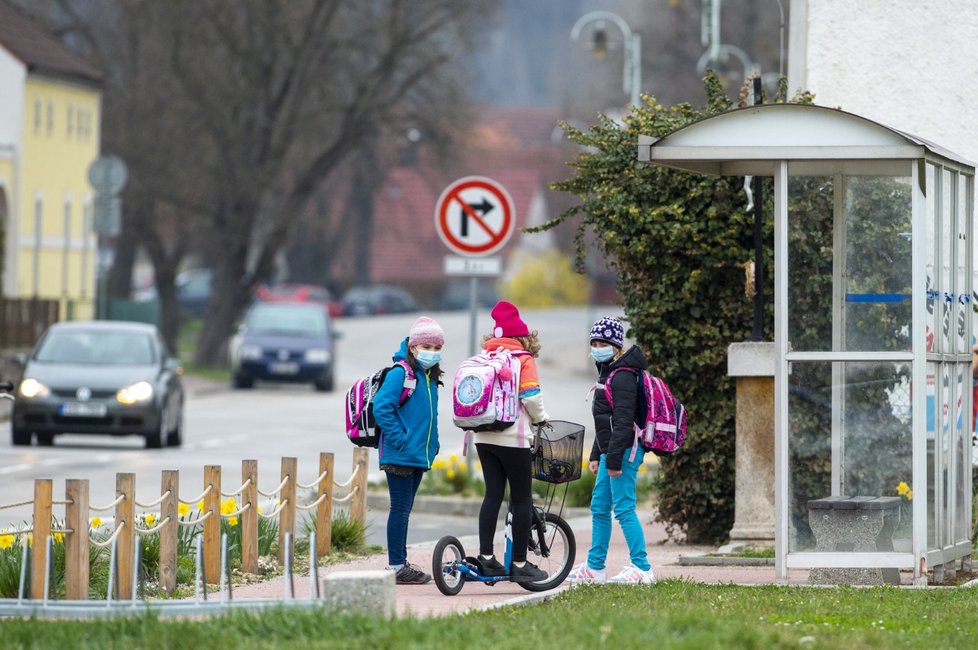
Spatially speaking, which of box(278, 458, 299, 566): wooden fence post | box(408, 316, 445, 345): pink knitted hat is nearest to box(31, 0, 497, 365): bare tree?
box(278, 458, 299, 566): wooden fence post

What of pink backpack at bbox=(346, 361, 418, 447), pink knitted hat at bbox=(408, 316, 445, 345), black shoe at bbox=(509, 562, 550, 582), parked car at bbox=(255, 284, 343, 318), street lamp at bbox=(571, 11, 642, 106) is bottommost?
black shoe at bbox=(509, 562, 550, 582)

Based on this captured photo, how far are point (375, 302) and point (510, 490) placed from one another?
75.2 m

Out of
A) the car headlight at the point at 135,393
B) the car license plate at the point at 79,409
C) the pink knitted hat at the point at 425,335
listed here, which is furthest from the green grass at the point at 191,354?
the pink knitted hat at the point at 425,335

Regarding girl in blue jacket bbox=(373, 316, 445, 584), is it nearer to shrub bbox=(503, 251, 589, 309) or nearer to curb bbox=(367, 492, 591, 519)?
curb bbox=(367, 492, 591, 519)

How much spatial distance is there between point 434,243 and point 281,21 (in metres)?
52.4

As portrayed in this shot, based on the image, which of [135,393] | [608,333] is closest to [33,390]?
[135,393]

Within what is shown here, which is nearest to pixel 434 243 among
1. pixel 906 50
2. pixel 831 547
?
pixel 906 50

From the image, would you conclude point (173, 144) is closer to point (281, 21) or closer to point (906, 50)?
point (281, 21)

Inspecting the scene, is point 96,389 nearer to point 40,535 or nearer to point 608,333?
point 608,333

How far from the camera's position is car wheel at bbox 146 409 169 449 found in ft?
77.9

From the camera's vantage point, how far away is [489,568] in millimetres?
10922

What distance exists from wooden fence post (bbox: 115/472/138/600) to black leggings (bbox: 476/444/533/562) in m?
1.93

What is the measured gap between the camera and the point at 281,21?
4556 centimetres

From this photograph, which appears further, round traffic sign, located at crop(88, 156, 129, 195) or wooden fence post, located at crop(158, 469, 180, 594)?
round traffic sign, located at crop(88, 156, 129, 195)
